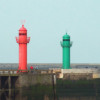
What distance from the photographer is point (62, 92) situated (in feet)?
273

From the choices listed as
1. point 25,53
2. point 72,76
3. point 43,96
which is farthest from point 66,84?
point 43,96

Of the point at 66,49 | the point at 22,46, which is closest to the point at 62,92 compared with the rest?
the point at 22,46

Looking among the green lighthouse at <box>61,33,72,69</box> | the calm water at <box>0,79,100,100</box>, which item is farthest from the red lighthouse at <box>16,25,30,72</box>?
the green lighthouse at <box>61,33,72,69</box>

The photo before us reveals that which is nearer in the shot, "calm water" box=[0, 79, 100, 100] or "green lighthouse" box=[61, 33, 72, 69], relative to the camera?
"calm water" box=[0, 79, 100, 100]

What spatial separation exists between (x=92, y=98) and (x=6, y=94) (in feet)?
43.7

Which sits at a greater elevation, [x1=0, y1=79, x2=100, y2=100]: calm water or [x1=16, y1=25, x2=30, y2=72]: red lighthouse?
[x1=16, y1=25, x2=30, y2=72]: red lighthouse

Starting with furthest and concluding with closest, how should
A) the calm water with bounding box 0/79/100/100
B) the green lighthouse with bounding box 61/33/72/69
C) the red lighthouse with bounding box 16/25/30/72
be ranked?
1. the green lighthouse with bounding box 61/33/72/69
2. the red lighthouse with bounding box 16/25/30/72
3. the calm water with bounding box 0/79/100/100

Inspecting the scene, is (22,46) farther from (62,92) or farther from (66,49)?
(66,49)

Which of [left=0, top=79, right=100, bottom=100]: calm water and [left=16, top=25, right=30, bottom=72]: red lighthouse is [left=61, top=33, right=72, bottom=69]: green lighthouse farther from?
[left=16, top=25, right=30, bottom=72]: red lighthouse

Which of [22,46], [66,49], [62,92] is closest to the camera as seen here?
[22,46]

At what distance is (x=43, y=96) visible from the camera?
72375mm

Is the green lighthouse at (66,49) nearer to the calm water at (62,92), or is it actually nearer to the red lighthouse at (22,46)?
the calm water at (62,92)

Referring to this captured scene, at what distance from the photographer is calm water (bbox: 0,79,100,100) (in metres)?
70.8

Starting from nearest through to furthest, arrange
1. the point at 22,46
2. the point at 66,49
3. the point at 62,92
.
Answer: the point at 22,46, the point at 62,92, the point at 66,49
